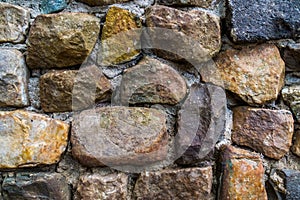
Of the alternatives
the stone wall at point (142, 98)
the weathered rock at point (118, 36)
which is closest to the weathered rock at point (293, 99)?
the stone wall at point (142, 98)

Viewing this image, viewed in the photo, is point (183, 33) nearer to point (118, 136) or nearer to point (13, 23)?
point (118, 136)

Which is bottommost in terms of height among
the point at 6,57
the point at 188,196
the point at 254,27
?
the point at 188,196

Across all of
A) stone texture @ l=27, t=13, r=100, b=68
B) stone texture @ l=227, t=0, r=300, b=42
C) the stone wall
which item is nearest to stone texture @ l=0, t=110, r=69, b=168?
the stone wall

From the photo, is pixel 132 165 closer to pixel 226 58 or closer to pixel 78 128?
pixel 78 128

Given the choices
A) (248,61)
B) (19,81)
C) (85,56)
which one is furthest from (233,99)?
(19,81)

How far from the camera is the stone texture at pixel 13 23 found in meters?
0.74

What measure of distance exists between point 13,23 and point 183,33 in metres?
0.40

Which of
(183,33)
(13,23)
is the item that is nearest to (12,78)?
(13,23)

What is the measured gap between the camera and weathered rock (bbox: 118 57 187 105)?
755 millimetres

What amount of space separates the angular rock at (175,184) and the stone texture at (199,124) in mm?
32

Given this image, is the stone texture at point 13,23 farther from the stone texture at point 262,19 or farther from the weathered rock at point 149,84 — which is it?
the stone texture at point 262,19

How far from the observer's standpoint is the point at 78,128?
0.74 m

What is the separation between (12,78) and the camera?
0.73 m

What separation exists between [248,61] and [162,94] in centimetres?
23
